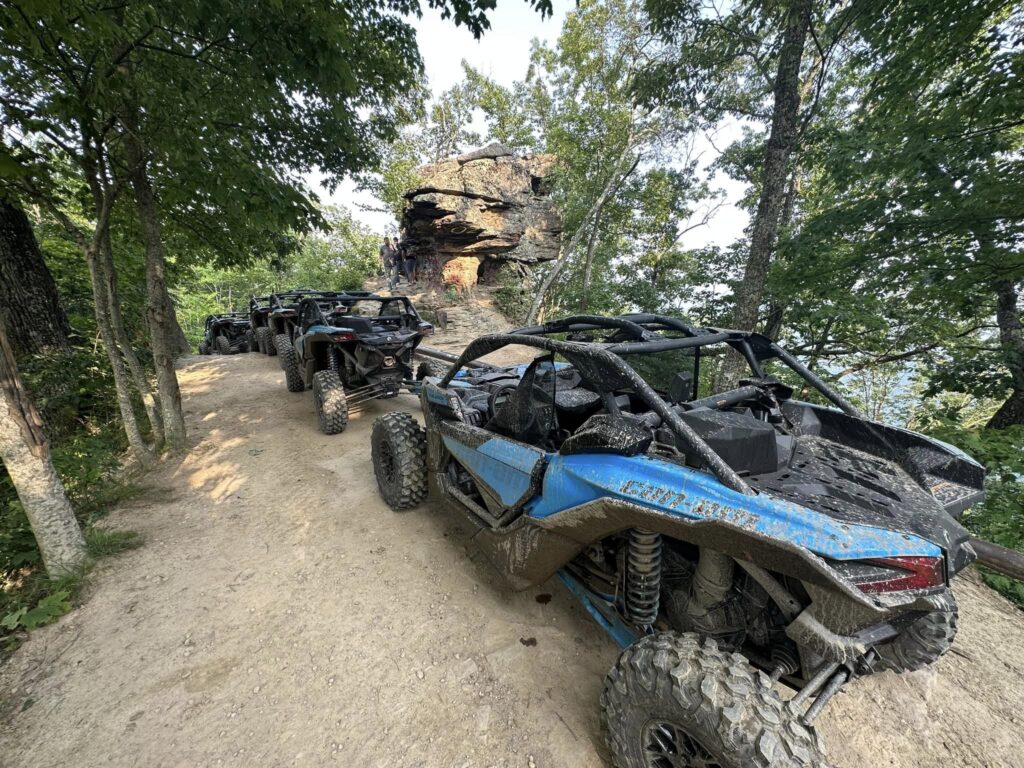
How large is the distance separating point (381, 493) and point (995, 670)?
4388mm

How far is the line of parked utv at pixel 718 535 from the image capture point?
121cm

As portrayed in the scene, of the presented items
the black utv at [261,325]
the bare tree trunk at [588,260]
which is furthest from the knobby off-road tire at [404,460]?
the bare tree trunk at [588,260]

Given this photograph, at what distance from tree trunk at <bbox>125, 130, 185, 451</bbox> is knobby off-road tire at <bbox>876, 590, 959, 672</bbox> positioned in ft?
20.6

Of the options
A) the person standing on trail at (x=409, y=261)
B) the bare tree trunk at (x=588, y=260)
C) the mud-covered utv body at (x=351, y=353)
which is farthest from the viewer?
the person standing on trail at (x=409, y=261)

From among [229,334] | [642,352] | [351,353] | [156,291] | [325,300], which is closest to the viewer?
[642,352]

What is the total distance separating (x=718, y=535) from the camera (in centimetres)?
129

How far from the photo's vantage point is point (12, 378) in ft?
7.27

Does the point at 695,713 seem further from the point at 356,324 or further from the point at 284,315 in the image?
the point at 284,315

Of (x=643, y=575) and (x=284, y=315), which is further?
(x=284, y=315)

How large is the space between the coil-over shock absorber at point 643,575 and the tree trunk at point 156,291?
5.06 metres

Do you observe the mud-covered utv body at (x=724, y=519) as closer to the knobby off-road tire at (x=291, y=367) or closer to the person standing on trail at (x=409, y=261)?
the knobby off-road tire at (x=291, y=367)

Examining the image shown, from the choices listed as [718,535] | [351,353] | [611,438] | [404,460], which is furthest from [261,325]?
[718,535]

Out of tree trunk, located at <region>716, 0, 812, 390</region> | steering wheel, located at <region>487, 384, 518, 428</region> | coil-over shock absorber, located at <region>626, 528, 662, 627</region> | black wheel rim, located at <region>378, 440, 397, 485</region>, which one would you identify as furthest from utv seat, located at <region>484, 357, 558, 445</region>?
tree trunk, located at <region>716, 0, 812, 390</region>

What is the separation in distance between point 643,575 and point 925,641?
154 centimetres
